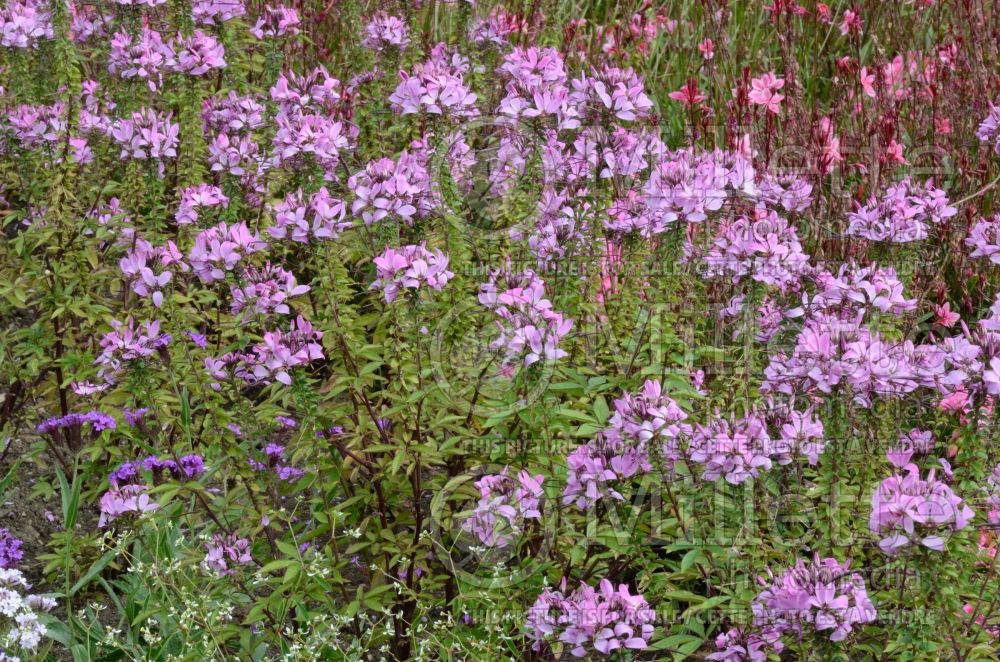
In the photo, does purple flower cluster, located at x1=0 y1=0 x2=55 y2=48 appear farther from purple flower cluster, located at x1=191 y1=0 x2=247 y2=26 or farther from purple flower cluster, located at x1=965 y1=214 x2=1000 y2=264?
purple flower cluster, located at x1=965 y1=214 x2=1000 y2=264

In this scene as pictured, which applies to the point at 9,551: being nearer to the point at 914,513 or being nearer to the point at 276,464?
the point at 276,464

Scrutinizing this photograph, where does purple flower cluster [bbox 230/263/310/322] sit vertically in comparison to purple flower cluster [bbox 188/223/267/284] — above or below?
below

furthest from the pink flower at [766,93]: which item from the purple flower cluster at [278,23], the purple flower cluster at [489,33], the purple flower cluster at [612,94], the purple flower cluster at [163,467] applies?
the purple flower cluster at [163,467]

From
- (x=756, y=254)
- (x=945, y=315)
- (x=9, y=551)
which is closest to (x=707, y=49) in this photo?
(x=945, y=315)

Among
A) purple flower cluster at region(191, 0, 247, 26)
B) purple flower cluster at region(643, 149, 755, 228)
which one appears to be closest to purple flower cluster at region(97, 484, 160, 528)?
purple flower cluster at region(643, 149, 755, 228)

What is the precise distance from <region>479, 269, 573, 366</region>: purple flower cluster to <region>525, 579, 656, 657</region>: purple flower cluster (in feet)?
1.76

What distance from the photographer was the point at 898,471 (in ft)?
8.16

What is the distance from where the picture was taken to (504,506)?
2.52 meters

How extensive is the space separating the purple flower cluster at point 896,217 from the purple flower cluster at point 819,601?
1.07 m

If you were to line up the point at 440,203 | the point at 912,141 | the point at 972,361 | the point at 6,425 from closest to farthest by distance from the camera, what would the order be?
the point at 972,361, the point at 440,203, the point at 6,425, the point at 912,141

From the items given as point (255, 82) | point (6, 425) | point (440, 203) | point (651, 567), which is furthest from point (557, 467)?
point (255, 82)

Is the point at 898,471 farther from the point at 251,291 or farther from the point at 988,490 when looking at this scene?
the point at 251,291

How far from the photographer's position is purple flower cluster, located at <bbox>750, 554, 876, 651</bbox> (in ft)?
6.97

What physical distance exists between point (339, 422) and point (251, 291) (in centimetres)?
60
